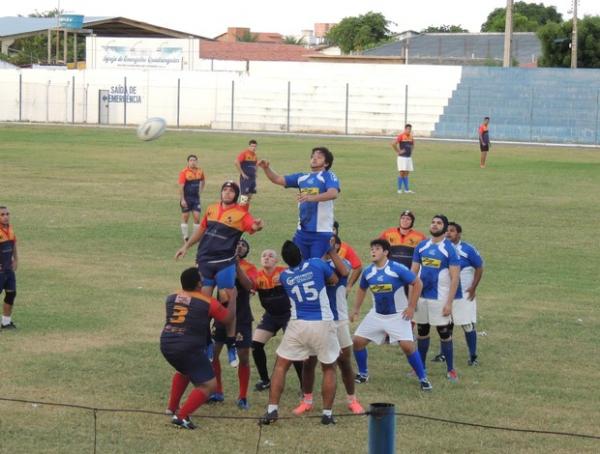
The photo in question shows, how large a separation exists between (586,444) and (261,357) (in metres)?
3.73

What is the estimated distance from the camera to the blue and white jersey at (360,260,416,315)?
11984mm

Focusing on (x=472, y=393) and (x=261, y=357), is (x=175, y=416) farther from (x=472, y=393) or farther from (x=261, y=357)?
(x=472, y=393)

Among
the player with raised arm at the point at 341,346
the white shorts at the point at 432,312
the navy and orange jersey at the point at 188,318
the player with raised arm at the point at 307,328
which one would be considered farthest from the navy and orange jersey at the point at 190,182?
the navy and orange jersey at the point at 188,318

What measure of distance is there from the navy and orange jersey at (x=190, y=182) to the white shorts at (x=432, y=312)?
11.5 m

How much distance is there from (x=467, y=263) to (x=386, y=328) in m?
2.14

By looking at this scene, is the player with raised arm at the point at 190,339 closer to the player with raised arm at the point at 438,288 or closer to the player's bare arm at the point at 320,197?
the player's bare arm at the point at 320,197

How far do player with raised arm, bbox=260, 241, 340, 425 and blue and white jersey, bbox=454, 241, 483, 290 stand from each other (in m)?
3.31

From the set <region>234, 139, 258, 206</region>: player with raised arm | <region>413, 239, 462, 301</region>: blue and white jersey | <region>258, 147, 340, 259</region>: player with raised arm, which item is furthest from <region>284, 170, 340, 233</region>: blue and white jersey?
<region>234, 139, 258, 206</region>: player with raised arm

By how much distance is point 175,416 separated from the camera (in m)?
10.7

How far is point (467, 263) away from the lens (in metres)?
13.8

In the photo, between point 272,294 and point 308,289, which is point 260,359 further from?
point 308,289

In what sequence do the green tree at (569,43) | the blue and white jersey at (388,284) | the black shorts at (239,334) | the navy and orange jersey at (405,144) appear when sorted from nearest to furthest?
the black shorts at (239,334) < the blue and white jersey at (388,284) < the navy and orange jersey at (405,144) < the green tree at (569,43)

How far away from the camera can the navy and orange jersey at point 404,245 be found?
47.8 feet

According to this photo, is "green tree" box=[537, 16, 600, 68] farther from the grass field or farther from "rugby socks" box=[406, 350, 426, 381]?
"rugby socks" box=[406, 350, 426, 381]
